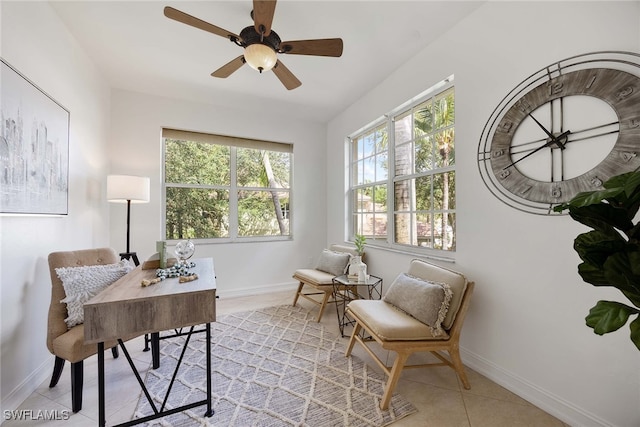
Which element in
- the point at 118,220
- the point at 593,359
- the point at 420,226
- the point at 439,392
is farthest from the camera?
the point at 118,220

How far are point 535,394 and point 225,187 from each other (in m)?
3.97

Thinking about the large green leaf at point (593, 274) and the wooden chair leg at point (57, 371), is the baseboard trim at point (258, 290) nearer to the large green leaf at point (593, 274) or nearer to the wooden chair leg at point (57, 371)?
the wooden chair leg at point (57, 371)

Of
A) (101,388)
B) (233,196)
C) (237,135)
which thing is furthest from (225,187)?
(101,388)

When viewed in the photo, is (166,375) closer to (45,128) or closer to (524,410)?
(45,128)

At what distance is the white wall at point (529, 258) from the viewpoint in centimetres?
141

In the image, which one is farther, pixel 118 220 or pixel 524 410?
pixel 118 220

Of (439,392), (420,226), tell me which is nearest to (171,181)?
(420,226)

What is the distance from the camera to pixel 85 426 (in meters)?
1.50

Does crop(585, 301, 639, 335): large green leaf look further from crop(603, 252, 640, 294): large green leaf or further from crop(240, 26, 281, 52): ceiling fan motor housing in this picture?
crop(240, 26, 281, 52): ceiling fan motor housing

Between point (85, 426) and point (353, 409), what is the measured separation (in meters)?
1.56

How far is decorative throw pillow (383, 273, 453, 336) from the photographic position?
1.81 meters

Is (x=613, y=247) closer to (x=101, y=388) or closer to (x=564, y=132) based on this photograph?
(x=564, y=132)

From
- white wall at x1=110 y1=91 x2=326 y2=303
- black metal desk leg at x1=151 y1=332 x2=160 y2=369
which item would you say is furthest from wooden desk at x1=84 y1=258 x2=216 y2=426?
white wall at x1=110 y1=91 x2=326 y2=303

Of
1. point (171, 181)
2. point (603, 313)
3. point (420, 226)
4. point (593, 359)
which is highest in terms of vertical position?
point (171, 181)
